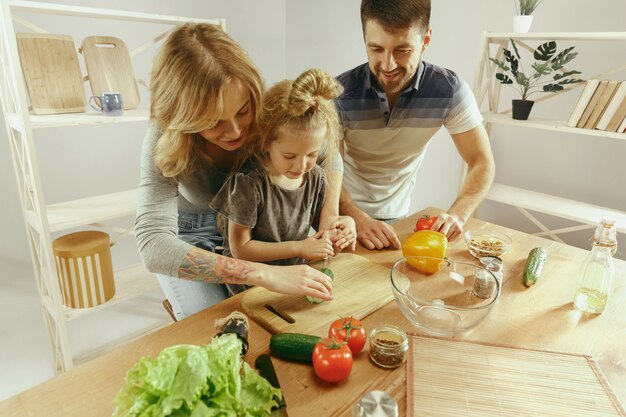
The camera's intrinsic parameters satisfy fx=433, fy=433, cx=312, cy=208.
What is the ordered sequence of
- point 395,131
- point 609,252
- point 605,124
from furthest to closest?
point 605,124 < point 395,131 < point 609,252

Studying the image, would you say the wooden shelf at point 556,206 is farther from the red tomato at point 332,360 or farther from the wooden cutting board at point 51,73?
the wooden cutting board at point 51,73

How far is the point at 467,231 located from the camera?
60.9 inches

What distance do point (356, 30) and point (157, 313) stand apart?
2.46 m

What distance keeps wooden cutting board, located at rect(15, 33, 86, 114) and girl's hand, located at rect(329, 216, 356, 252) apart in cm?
142

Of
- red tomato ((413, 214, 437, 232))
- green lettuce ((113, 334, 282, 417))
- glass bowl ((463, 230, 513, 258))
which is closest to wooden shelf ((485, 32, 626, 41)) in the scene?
glass bowl ((463, 230, 513, 258))

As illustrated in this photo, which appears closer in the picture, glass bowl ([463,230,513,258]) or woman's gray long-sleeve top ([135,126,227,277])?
woman's gray long-sleeve top ([135,126,227,277])

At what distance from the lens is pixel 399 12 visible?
152 cm

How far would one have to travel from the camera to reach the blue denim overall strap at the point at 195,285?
1.47m

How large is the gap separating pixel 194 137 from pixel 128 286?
1425 mm

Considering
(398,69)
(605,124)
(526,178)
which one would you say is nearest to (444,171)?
(526,178)

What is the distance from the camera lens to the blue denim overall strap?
58.0 inches

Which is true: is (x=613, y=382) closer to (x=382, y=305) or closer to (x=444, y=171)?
(x=382, y=305)

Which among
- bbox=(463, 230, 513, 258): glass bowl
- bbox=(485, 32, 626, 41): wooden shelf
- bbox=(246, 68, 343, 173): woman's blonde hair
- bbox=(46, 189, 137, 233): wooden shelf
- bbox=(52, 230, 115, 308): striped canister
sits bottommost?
bbox=(52, 230, 115, 308): striped canister

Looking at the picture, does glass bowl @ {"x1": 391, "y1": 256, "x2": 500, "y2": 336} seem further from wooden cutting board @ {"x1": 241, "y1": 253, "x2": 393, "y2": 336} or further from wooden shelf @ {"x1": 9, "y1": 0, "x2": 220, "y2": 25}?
wooden shelf @ {"x1": 9, "y1": 0, "x2": 220, "y2": 25}
